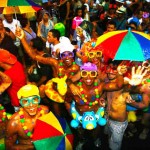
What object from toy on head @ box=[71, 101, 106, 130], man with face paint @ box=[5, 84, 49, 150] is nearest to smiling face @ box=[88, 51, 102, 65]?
toy on head @ box=[71, 101, 106, 130]

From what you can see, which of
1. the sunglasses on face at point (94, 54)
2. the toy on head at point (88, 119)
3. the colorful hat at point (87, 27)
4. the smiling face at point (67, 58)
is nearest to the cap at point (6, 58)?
the smiling face at point (67, 58)

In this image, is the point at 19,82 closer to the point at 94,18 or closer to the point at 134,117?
the point at 134,117

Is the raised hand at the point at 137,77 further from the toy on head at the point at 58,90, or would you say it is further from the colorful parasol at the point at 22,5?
the colorful parasol at the point at 22,5

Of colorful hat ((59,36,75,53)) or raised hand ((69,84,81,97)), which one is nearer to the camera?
raised hand ((69,84,81,97))

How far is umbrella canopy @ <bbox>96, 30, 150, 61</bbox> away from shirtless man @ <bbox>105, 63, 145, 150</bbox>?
0.24 m

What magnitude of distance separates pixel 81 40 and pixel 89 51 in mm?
1132

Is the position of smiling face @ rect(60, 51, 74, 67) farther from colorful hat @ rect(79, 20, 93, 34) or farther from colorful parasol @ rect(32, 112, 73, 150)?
colorful hat @ rect(79, 20, 93, 34)

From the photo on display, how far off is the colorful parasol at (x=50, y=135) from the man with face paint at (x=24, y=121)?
233 millimetres

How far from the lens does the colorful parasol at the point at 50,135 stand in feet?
10.5

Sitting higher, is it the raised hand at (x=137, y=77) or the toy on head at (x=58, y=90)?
the raised hand at (x=137, y=77)

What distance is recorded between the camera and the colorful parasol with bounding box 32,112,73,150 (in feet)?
10.5

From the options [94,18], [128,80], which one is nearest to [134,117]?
[128,80]

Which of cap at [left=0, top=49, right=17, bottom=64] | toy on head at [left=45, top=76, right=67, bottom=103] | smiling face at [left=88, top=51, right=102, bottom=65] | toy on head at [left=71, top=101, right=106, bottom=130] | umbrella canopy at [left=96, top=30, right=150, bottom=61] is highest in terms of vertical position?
umbrella canopy at [left=96, top=30, right=150, bottom=61]

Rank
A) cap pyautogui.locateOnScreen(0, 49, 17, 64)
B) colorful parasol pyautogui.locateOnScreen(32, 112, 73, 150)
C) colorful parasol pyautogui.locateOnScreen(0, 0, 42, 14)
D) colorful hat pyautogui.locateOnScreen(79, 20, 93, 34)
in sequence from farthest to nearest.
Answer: colorful hat pyautogui.locateOnScreen(79, 20, 93, 34) < colorful parasol pyautogui.locateOnScreen(0, 0, 42, 14) < cap pyautogui.locateOnScreen(0, 49, 17, 64) < colorful parasol pyautogui.locateOnScreen(32, 112, 73, 150)
